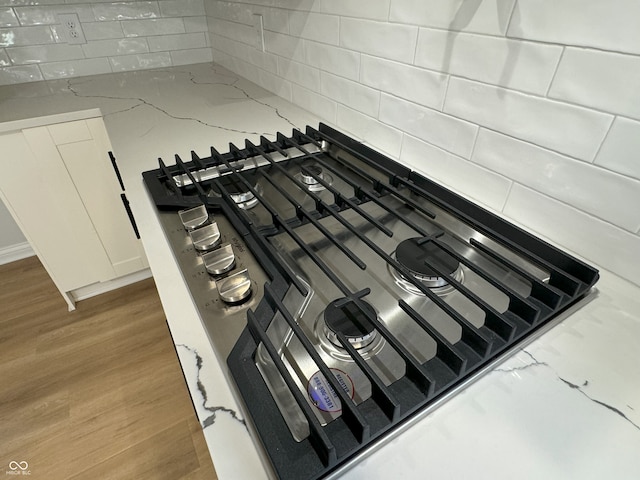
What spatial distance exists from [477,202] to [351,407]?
0.55m

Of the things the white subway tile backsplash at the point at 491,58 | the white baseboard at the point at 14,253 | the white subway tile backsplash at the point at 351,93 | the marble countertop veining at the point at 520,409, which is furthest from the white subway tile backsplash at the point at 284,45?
the white baseboard at the point at 14,253

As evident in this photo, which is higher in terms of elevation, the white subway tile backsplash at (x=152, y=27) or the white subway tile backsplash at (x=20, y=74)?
the white subway tile backsplash at (x=152, y=27)

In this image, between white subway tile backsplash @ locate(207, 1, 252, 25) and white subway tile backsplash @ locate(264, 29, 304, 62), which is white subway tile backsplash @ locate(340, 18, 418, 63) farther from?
white subway tile backsplash @ locate(207, 1, 252, 25)

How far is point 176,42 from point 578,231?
198cm

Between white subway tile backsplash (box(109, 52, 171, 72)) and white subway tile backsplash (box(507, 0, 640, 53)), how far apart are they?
1792 mm

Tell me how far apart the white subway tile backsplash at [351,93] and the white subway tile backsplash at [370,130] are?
0.02 m

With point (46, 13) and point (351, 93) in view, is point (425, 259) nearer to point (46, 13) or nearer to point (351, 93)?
point (351, 93)

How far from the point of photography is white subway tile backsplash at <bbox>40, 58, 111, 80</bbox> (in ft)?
5.35

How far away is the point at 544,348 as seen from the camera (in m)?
0.47

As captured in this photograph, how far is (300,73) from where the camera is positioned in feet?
3.97

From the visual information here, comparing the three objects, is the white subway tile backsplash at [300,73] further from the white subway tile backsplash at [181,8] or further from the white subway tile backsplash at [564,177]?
the white subway tile backsplash at [181,8]

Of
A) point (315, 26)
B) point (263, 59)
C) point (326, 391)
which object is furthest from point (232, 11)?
point (326, 391)

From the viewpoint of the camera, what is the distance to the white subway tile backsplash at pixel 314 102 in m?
1.12

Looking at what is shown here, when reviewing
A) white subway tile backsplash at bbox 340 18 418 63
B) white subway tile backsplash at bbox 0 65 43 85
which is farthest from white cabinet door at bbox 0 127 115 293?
white subway tile backsplash at bbox 340 18 418 63
